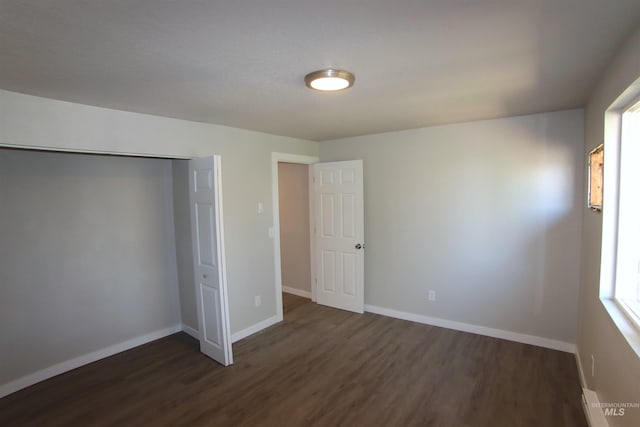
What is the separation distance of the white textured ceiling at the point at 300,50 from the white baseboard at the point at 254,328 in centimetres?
246

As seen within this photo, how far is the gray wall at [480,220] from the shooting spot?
3.14 meters

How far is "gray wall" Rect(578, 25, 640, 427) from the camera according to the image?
1.50m

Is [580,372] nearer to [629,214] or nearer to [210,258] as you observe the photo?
[629,214]

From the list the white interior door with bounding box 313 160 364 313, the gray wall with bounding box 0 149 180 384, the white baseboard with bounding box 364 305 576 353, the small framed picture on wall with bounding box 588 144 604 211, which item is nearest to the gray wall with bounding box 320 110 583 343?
the white baseboard with bounding box 364 305 576 353

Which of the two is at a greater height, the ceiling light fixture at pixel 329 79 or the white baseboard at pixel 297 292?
the ceiling light fixture at pixel 329 79

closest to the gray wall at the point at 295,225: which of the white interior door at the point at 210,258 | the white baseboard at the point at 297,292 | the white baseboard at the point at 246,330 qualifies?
the white baseboard at the point at 297,292

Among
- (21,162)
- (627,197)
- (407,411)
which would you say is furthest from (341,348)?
(21,162)

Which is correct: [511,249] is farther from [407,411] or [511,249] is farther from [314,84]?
[314,84]

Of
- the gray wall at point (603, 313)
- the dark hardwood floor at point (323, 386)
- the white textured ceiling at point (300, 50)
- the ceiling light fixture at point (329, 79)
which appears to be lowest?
the dark hardwood floor at point (323, 386)

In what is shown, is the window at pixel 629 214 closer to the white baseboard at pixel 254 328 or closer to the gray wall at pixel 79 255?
the white baseboard at pixel 254 328

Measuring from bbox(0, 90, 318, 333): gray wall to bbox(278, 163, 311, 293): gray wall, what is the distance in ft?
2.17

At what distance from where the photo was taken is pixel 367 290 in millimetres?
4441

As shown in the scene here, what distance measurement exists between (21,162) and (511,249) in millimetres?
4736

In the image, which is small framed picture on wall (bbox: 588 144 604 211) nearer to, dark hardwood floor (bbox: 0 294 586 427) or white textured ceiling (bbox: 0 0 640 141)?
white textured ceiling (bbox: 0 0 640 141)
